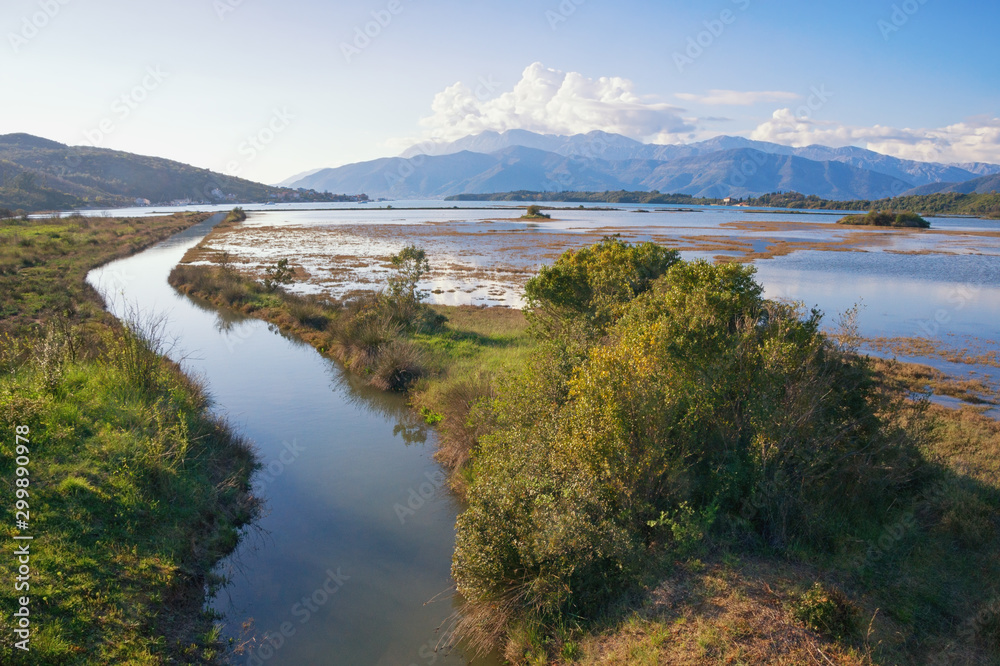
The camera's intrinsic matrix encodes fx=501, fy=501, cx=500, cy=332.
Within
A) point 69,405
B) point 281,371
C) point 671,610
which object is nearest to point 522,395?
point 671,610

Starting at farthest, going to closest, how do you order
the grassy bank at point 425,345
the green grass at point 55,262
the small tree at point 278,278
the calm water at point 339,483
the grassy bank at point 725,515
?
the small tree at point 278,278 → the green grass at point 55,262 → the grassy bank at point 425,345 → the calm water at point 339,483 → the grassy bank at point 725,515

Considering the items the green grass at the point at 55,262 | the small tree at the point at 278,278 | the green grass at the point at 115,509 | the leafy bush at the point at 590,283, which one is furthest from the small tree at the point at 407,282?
the green grass at the point at 55,262

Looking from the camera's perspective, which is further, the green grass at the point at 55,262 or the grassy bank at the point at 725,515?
the green grass at the point at 55,262

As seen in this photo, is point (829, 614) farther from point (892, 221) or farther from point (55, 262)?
point (892, 221)

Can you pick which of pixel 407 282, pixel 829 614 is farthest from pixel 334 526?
pixel 407 282

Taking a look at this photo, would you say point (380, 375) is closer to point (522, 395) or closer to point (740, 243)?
point (522, 395)

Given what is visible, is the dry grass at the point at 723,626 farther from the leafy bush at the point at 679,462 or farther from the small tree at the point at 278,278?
the small tree at the point at 278,278

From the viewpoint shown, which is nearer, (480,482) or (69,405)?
(480,482)
